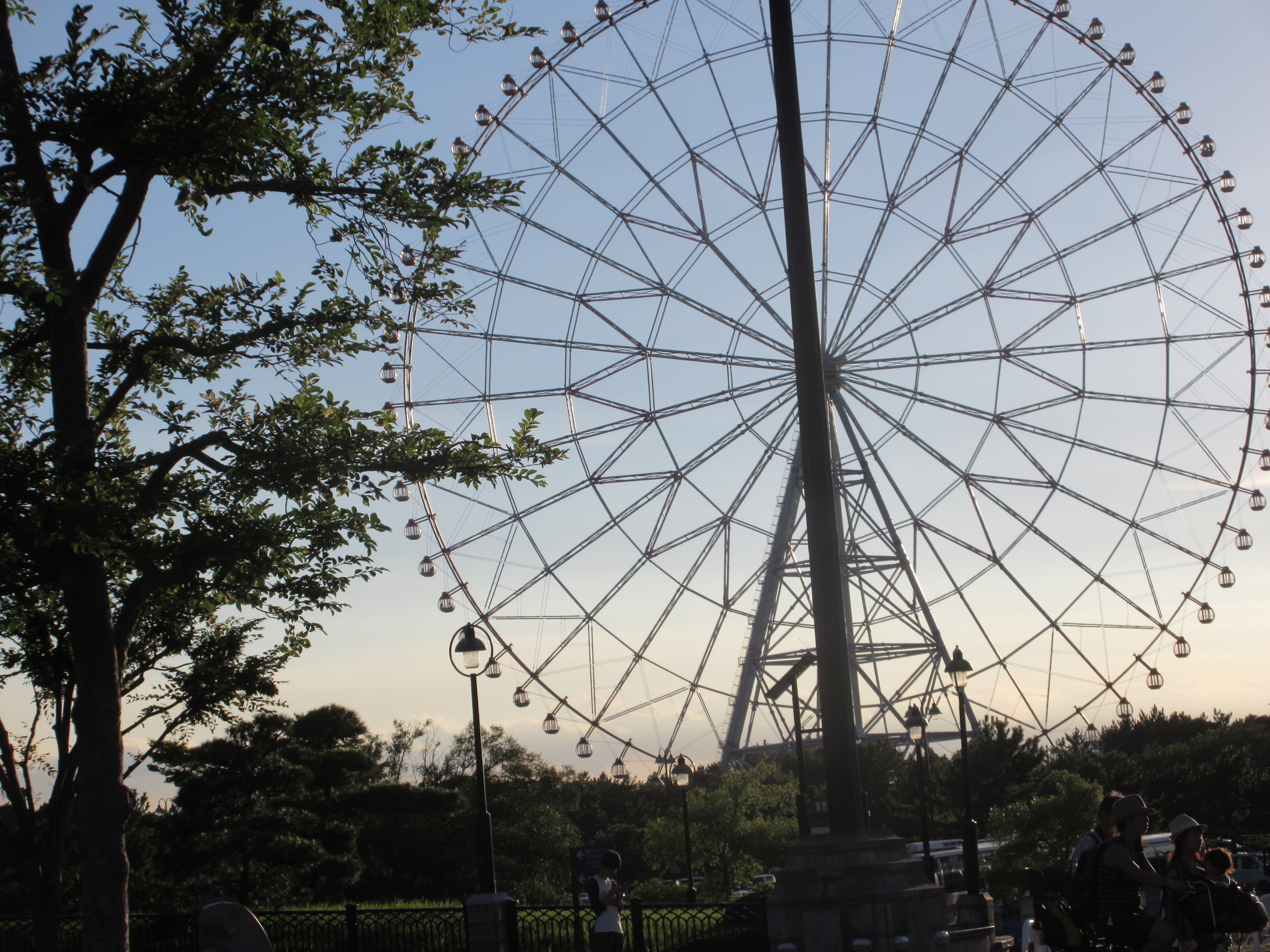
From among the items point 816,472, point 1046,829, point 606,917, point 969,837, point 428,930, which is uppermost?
point 816,472

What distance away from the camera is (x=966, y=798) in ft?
75.0

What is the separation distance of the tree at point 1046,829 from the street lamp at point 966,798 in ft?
48.7

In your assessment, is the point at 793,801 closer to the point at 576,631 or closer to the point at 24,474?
the point at 576,631

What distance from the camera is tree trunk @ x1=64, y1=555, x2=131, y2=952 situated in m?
10.7

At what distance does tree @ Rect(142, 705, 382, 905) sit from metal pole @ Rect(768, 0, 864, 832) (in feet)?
83.3

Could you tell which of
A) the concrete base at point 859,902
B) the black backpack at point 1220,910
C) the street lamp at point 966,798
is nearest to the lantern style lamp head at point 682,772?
the street lamp at point 966,798

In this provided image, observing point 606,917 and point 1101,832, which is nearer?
point 1101,832

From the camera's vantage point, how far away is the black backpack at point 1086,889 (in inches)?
345

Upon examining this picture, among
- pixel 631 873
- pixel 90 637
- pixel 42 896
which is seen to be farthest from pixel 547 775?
pixel 90 637

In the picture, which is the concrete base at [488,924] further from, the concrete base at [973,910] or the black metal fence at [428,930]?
the concrete base at [973,910]

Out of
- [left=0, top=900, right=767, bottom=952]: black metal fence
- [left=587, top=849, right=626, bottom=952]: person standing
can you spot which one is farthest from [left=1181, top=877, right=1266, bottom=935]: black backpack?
[left=0, top=900, right=767, bottom=952]: black metal fence

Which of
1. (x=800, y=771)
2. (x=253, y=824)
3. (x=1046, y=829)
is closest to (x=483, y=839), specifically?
(x=800, y=771)

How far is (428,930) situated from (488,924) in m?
2.31

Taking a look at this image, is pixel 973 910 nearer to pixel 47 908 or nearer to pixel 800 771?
pixel 800 771
